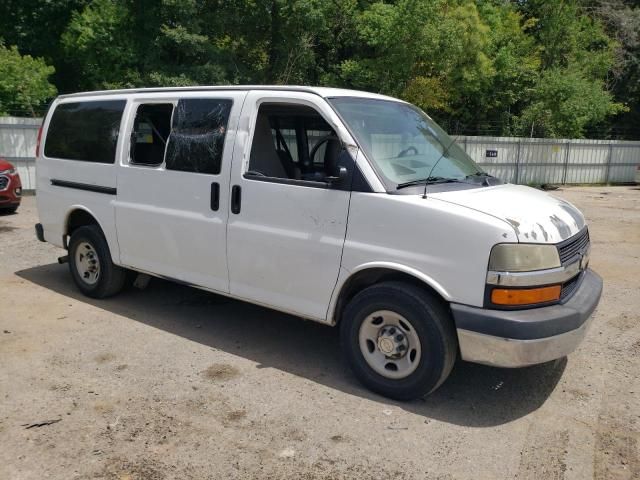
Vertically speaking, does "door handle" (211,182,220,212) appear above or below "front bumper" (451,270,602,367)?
above

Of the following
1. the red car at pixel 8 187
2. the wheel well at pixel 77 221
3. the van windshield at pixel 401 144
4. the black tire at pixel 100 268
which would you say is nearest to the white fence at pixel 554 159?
the red car at pixel 8 187

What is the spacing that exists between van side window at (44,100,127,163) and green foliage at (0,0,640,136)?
48.2ft

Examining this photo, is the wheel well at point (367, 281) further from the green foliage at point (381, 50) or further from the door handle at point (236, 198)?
the green foliage at point (381, 50)

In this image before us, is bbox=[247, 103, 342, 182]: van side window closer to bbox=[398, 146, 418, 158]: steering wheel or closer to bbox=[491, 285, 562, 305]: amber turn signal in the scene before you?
bbox=[398, 146, 418, 158]: steering wheel

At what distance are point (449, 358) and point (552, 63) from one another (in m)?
26.5

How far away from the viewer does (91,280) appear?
246 inches

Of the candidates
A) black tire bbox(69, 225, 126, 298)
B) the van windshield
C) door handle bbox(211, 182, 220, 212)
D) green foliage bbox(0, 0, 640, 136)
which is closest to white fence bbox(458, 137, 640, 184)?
green foliage bbox(0, 0, 640, 136)

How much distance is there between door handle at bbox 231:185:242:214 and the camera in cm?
469

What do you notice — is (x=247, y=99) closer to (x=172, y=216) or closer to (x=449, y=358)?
(x=172, y=216)

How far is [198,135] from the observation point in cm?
502

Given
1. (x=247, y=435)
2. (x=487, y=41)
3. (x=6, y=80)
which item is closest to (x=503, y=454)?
(x=247, y=435)

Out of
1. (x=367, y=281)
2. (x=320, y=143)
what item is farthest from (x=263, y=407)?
(x=320, y=143)

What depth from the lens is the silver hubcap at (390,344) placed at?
398cm

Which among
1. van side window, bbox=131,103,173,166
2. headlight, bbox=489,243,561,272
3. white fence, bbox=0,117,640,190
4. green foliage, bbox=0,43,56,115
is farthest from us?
white fence, bbox=0,117,640,190
